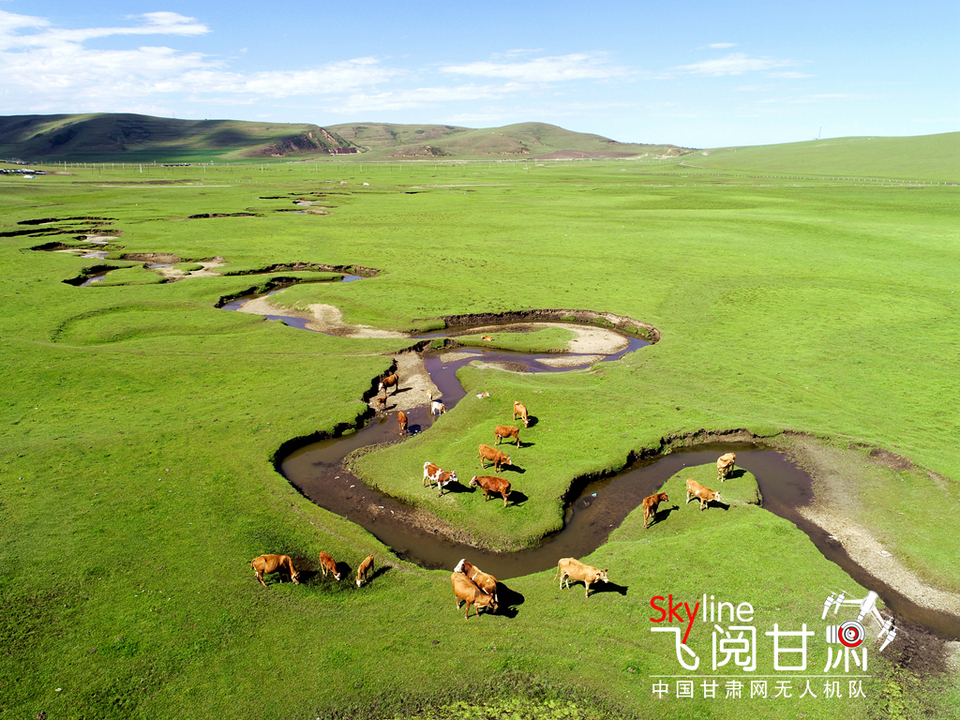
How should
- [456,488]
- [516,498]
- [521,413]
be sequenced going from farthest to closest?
1. [521,413]
2. [456,488]
3. [516,498]

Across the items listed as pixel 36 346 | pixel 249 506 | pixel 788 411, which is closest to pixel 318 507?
pixel 249 506

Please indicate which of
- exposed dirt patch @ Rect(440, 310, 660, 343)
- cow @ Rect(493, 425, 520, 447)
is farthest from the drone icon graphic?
exposed dirt patch @ Rect(440, 310, 660, 343)

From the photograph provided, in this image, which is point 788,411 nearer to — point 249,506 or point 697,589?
point 697,589

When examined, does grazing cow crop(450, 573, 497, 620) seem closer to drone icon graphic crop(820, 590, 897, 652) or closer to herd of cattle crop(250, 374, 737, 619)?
herd of cattle crop(250, 374, 737, 619)

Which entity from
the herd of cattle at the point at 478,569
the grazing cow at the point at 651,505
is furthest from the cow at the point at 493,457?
the grazing cow at the point at 651,505

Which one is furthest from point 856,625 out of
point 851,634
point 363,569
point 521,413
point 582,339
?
point 582,339

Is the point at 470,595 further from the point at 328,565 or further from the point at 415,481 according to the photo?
the point at 415,481
